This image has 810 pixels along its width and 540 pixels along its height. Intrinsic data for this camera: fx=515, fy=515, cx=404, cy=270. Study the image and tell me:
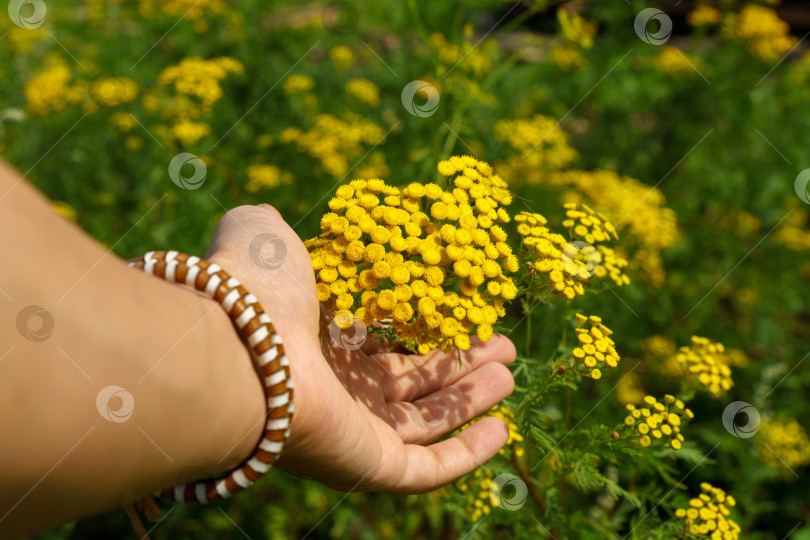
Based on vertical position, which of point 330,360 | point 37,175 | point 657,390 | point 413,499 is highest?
point 657,390

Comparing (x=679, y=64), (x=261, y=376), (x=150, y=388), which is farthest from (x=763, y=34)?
(x=150, y=388)

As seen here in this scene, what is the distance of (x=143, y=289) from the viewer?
117 cm

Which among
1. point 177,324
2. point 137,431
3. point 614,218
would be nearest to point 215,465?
point 137,431

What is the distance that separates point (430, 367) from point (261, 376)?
972mm

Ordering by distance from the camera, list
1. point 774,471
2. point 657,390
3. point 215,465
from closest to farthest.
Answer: point 215,465
point 774,471
point 657,390

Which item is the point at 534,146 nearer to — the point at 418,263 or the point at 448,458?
the point at 418,263

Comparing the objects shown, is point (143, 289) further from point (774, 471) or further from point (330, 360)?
point (774, 471)

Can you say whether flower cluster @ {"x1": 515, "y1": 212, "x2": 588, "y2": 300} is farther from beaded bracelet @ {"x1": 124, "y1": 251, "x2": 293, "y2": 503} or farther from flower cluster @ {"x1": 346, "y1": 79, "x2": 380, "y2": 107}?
flower cluster @ {"x1": 346, "y1": 79, "x2": 380, "y2": 107}

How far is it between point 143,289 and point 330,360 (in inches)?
34.7

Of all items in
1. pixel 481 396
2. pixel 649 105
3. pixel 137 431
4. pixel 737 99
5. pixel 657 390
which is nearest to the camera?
pixel 137 431

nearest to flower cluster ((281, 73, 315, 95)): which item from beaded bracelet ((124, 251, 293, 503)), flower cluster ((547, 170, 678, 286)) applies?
flower cluster ((547, 170, 678, 286))

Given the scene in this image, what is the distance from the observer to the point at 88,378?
0.99 m

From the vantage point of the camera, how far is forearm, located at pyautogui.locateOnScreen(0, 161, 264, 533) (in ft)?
3.01

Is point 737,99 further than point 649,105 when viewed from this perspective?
No
